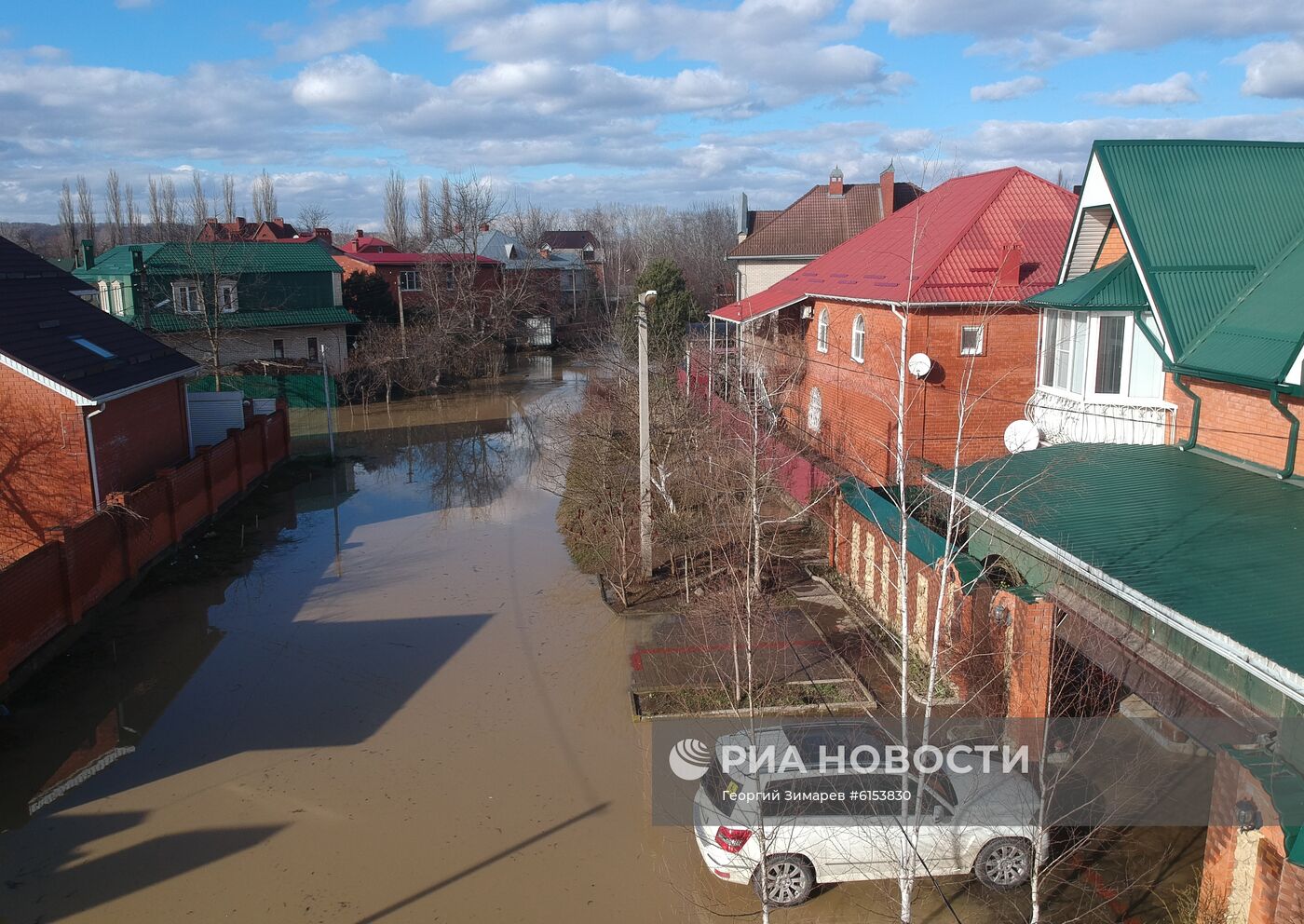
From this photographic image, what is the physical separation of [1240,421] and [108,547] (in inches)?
618

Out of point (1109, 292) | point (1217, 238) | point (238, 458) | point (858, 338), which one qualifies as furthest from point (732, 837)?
point (238, 458)

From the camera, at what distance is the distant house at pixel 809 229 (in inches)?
1551

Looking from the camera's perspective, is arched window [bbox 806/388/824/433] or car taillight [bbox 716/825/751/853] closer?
car taillight [bbox 716/825/751/853]

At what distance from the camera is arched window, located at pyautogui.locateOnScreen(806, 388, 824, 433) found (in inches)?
938

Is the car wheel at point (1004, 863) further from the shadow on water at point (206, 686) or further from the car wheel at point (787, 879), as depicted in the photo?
the shadow on water at point (206, 686)

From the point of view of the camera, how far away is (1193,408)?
11125 millimetres

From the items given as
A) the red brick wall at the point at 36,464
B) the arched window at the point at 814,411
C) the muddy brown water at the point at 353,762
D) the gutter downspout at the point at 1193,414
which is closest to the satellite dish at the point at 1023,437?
the gutter downspout at the point at 1193,414

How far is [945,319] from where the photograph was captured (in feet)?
60.1

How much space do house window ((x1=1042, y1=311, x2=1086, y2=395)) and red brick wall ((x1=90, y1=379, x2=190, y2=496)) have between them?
51.0ft

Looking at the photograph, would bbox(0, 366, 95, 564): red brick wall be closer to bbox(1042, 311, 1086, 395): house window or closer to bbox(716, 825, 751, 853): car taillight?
bbox(716, 825, 751, 853): car taillight

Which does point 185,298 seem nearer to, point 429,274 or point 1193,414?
point 429,274

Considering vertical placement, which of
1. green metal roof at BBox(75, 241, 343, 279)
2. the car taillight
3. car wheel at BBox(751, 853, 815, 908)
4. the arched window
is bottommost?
car wheel at BBox(751, 853, 815, 908)

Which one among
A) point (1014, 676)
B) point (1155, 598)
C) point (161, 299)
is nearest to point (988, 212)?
point (1014, 676)

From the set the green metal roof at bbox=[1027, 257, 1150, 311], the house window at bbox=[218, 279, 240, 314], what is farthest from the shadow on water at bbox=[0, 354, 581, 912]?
the house window at bbox=[218, 279, 240, 314]
